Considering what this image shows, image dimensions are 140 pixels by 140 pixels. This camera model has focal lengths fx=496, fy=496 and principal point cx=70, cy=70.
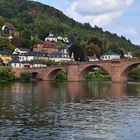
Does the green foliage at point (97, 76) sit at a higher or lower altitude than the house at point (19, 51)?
lower

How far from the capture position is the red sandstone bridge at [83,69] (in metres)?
110

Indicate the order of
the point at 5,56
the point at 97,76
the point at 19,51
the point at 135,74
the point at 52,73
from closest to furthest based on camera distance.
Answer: the point at 52,73, the point at 135,74, the point at 97,76, the point at 5,56, the point at 19,51

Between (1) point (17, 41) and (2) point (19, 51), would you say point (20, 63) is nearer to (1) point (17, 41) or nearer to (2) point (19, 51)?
(2) point (19, 51)

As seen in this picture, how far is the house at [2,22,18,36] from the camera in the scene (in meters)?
187

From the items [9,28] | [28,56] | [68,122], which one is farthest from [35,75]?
[68,122]

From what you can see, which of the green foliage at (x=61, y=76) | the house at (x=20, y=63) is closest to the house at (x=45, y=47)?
the house at (x=20, y=63)

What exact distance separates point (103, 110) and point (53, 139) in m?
15.5

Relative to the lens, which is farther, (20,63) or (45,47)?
(45,47)

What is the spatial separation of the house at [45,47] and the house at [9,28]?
15.7 m

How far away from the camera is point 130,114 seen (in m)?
41.1

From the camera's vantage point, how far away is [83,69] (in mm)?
118188

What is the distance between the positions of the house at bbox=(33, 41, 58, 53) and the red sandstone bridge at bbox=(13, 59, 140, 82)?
45.1m

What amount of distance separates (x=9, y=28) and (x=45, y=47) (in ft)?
66.9

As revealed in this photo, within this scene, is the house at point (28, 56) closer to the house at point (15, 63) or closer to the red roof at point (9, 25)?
the house at point (15, 63)
